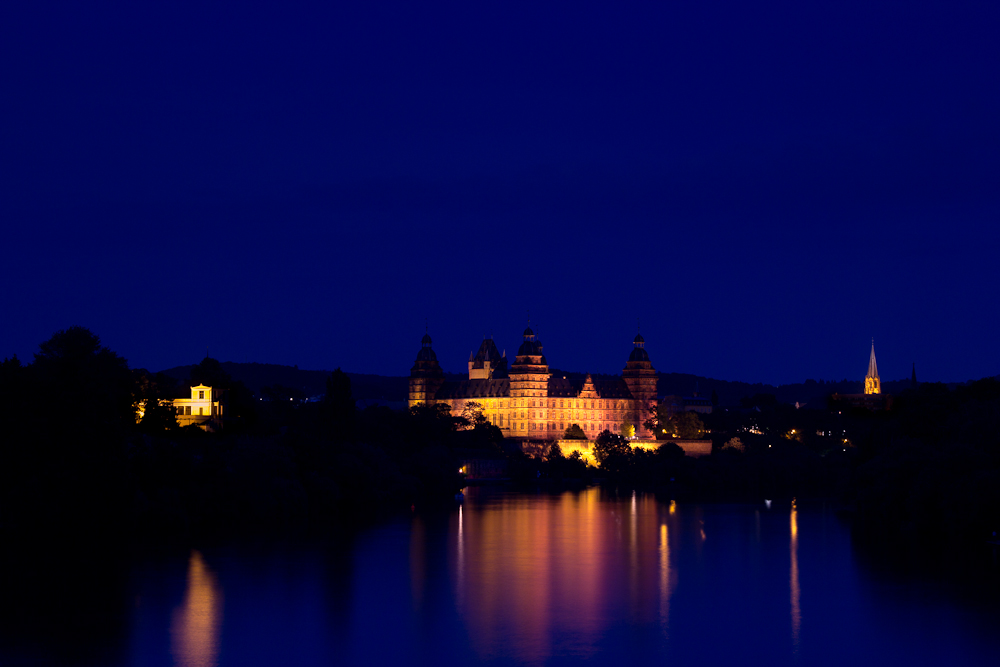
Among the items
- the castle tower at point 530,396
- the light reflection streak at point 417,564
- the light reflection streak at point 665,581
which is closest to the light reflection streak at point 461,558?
the light reflection streak at point 417,564

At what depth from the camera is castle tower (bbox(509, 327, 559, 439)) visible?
631 ft

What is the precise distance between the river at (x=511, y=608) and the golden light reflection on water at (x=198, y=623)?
0.09 metres

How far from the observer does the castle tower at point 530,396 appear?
19238cm

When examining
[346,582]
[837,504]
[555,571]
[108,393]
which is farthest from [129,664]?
[837,504]

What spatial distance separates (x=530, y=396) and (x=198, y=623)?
150027mm

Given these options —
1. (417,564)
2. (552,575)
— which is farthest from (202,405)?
(552,575)

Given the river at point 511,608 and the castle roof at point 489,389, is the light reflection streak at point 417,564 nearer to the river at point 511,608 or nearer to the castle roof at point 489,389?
the river at point 511,608

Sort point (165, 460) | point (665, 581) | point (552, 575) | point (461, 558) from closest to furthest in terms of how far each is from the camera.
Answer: point (665, 581) < point (552, 575) < point (461, 558) < point (165, 460)

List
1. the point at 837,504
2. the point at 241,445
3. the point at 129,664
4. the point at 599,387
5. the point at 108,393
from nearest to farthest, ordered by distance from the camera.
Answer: the point at 129,664 → the point at 108,393 → the point at 241,445 → the point at 837,504 → the point at 599,387

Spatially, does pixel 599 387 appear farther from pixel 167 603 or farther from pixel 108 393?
pixel 167 603

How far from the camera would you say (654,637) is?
4131 cm

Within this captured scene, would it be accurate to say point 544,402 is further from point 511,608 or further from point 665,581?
point 511,608

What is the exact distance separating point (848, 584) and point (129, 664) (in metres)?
26.7

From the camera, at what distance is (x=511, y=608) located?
152ft
